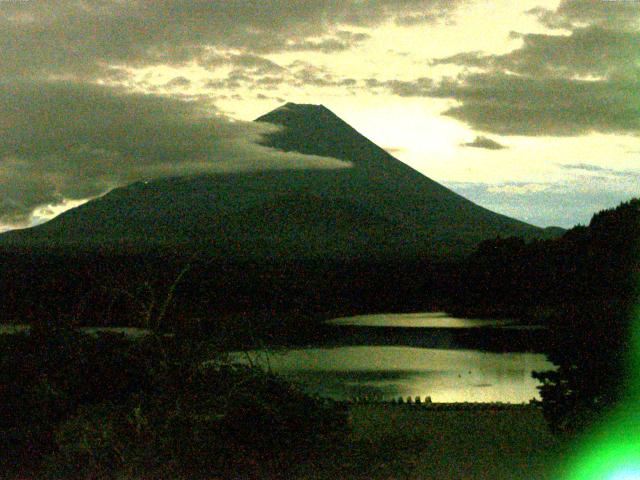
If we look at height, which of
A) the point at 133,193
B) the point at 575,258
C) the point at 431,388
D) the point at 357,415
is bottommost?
the point at 431,388

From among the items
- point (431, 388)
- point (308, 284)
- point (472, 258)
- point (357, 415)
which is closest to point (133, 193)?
point (308, 284)

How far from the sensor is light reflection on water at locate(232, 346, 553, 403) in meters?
16.0

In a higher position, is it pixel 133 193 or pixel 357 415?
pixel 133 193

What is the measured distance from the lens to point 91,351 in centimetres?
668

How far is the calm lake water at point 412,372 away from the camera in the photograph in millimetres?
15953

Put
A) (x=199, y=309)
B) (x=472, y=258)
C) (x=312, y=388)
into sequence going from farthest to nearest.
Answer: (x=472, y=258)
(x=312, y=388)
(x=199, y=309)

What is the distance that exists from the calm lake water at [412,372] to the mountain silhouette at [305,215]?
2548 inches

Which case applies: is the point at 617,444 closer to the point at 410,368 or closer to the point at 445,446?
the point at 445,446

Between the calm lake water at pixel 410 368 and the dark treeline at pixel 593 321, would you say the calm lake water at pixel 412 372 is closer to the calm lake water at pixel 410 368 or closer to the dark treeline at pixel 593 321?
the calm lake water at pixel 410 368

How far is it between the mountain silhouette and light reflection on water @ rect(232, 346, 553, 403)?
214 ft

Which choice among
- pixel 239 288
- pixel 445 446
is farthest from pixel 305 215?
pixel 445 446

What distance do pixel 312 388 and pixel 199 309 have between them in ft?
27.9

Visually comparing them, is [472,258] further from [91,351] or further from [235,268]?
[91,351]

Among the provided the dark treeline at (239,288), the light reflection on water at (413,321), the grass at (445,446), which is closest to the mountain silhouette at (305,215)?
the dark treeline at (239,288)
